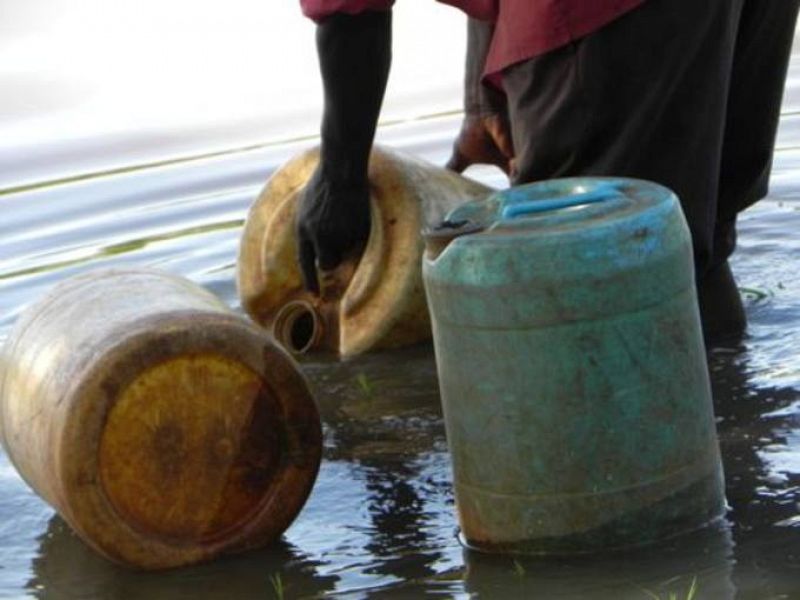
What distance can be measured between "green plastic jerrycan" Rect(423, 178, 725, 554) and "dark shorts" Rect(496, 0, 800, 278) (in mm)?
574

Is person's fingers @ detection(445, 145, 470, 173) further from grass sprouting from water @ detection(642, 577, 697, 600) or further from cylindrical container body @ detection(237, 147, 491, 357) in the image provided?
grass sprouting from water @ detection(642, 577, 697, 600)

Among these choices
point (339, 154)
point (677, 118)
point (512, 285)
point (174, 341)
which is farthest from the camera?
point (339, 154)

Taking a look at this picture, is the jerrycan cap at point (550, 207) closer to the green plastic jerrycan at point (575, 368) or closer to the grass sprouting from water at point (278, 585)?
the green plastic jerrycan at point (575, 368)

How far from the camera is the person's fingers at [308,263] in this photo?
5772mm

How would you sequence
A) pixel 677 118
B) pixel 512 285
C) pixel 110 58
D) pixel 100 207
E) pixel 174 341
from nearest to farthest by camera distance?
pixel 512 285, pixel 174 341, pixel 677 118, pixel 100 207, pixel 110 58

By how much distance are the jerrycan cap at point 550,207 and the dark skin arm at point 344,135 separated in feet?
2.59

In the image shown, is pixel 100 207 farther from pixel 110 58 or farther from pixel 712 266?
pixel 712 266

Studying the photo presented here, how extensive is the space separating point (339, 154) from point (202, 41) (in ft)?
21.0

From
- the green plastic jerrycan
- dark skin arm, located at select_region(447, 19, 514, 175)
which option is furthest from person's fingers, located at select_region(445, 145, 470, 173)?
the green plastic jerrycan

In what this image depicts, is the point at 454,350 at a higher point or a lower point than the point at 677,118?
lower

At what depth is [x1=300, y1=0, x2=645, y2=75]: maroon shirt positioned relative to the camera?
493 centimetres

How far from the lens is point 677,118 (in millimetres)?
5074

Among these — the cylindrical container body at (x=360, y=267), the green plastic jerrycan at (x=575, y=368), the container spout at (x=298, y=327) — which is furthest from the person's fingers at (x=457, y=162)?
the green plastic jerrycan at (x=575, y=368)

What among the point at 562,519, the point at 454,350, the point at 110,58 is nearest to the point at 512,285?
the point at 454,350
